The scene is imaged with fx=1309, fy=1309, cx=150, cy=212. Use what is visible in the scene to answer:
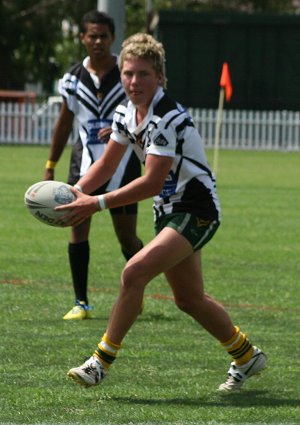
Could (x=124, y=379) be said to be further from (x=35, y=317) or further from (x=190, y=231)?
(x=35, y=317)

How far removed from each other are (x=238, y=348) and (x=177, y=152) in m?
1.22

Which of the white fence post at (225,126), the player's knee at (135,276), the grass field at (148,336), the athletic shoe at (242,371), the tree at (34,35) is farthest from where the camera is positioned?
the tree at (34,35)

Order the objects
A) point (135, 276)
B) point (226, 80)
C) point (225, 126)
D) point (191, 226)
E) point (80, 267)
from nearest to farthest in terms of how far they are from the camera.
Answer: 1. point (135, 276)
2. point (191, 226)
3. point (80, 267)
4. point (226, 80)
5. point (225, 126)

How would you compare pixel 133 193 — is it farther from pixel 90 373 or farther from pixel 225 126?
pixel 225 126

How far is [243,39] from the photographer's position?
25.1 meters

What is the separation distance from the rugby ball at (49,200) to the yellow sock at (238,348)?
3.93 ft

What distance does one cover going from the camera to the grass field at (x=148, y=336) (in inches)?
269

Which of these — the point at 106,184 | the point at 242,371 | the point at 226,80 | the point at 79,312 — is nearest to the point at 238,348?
the point at 242,371

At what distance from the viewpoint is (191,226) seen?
23.4 feet

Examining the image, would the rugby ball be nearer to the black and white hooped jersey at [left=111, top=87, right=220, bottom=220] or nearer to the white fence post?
the black and white hooped jersey at [left=111, top=87, right=220, bottom=220]

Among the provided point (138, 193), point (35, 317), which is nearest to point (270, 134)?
→ point (35, 317)

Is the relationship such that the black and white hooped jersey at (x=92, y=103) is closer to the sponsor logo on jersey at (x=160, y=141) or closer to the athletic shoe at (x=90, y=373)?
the sponsor logo on jersey at (x=160, y=141)

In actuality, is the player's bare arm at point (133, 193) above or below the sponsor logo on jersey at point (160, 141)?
below

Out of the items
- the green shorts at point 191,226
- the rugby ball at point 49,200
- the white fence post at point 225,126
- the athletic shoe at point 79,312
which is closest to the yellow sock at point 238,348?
the green shorts at point 191,226
